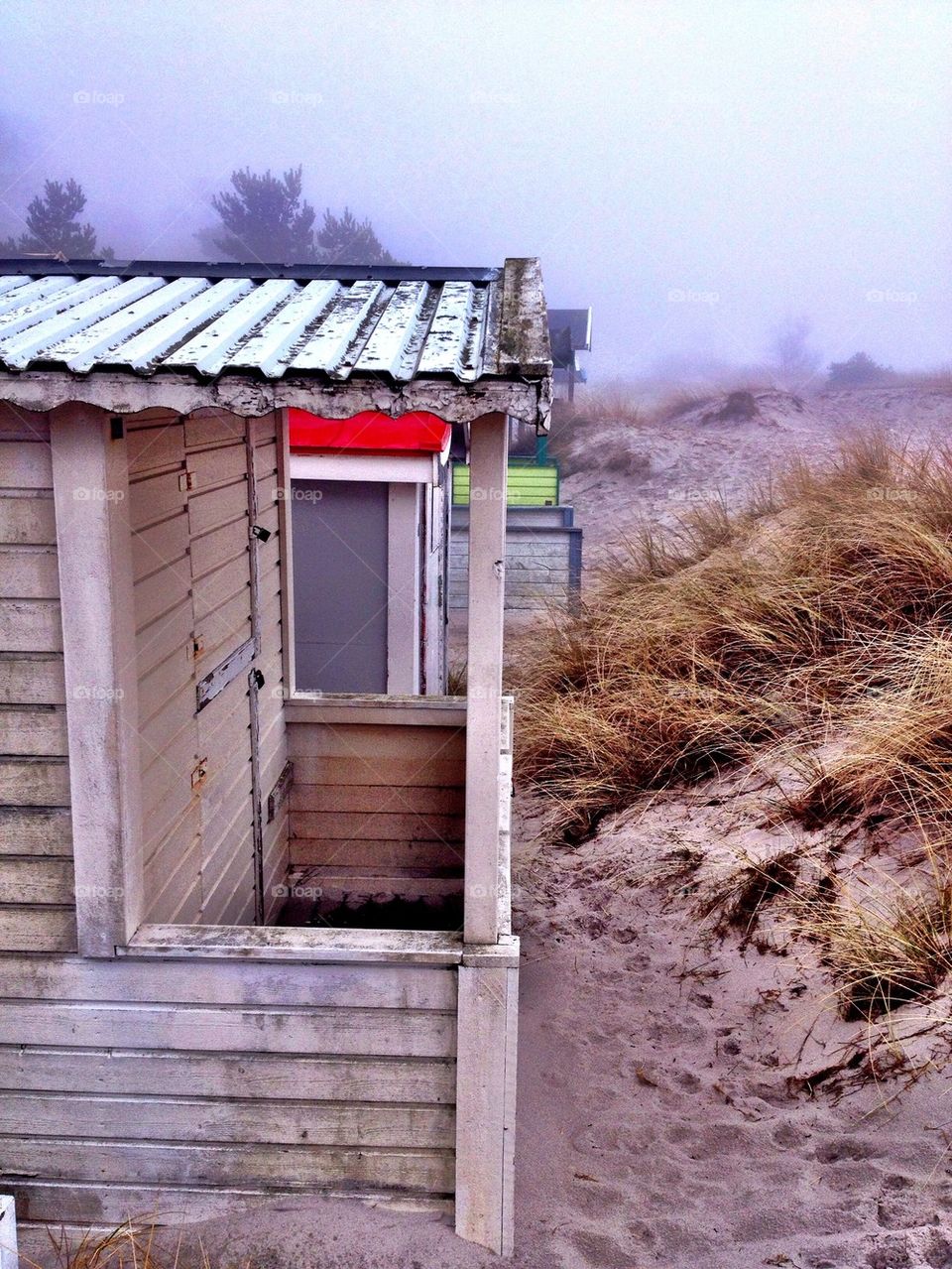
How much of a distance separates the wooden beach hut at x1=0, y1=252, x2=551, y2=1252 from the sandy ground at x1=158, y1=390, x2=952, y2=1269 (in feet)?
0.99

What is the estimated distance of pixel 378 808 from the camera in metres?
5.93

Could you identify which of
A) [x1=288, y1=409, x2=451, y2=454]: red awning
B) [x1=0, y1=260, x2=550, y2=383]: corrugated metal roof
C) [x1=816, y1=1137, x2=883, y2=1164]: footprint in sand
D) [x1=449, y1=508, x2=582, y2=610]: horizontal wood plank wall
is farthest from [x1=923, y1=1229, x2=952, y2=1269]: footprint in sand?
[x1=449, y1=508, x2=582, y2=610]: horizontal wood plank wall

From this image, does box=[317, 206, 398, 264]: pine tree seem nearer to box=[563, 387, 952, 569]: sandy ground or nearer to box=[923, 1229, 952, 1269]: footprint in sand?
box=[563, 387, 952, 569]: sandy ground

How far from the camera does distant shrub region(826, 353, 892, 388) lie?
4328 cm

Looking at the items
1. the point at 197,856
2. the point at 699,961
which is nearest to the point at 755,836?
the point at 699,961

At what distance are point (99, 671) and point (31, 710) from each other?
0.27 meters

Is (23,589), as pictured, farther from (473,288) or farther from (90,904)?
(473,288)

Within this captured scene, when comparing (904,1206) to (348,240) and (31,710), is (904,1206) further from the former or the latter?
(348,240)

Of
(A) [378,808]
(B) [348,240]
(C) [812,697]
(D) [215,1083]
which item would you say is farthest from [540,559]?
(B) [348,240]

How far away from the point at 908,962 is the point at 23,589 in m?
3.52

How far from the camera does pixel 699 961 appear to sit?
5223mm

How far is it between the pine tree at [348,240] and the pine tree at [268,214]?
60 cm

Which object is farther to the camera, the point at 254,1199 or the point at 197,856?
the point at 197,856

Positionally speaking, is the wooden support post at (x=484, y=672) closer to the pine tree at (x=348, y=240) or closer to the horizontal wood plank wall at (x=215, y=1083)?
the horizontal wood plank wall at (x=215, y=1083)
